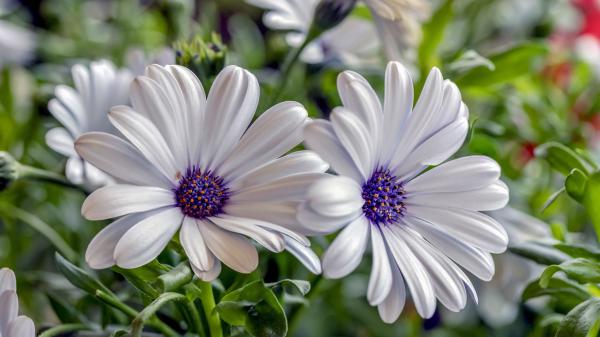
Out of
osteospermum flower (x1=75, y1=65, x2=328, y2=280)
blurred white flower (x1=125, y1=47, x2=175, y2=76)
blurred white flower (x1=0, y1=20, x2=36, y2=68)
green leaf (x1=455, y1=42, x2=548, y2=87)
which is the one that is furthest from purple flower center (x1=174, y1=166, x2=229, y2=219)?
blurred white flower (x1=0, y1=20, x2=36, y2=68)

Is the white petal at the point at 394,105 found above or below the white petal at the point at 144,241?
above

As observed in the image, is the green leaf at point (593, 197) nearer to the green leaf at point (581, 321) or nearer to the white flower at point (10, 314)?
the green leaf at point (581, 321)

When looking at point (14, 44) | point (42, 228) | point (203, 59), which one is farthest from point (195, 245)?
point (14, 44)

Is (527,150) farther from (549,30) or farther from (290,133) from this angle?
(290,133)

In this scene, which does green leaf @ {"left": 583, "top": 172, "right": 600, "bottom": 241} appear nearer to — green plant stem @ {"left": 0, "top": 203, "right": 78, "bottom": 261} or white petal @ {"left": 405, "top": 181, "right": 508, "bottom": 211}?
white petal @ {"left": 405, "top": 181, "right": 508, "bottom": 211}

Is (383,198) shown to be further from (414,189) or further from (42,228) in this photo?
(42,228)

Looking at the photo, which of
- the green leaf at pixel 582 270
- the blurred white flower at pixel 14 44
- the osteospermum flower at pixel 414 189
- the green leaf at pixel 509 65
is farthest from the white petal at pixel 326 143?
the blurred white flower at pixel 14 44
